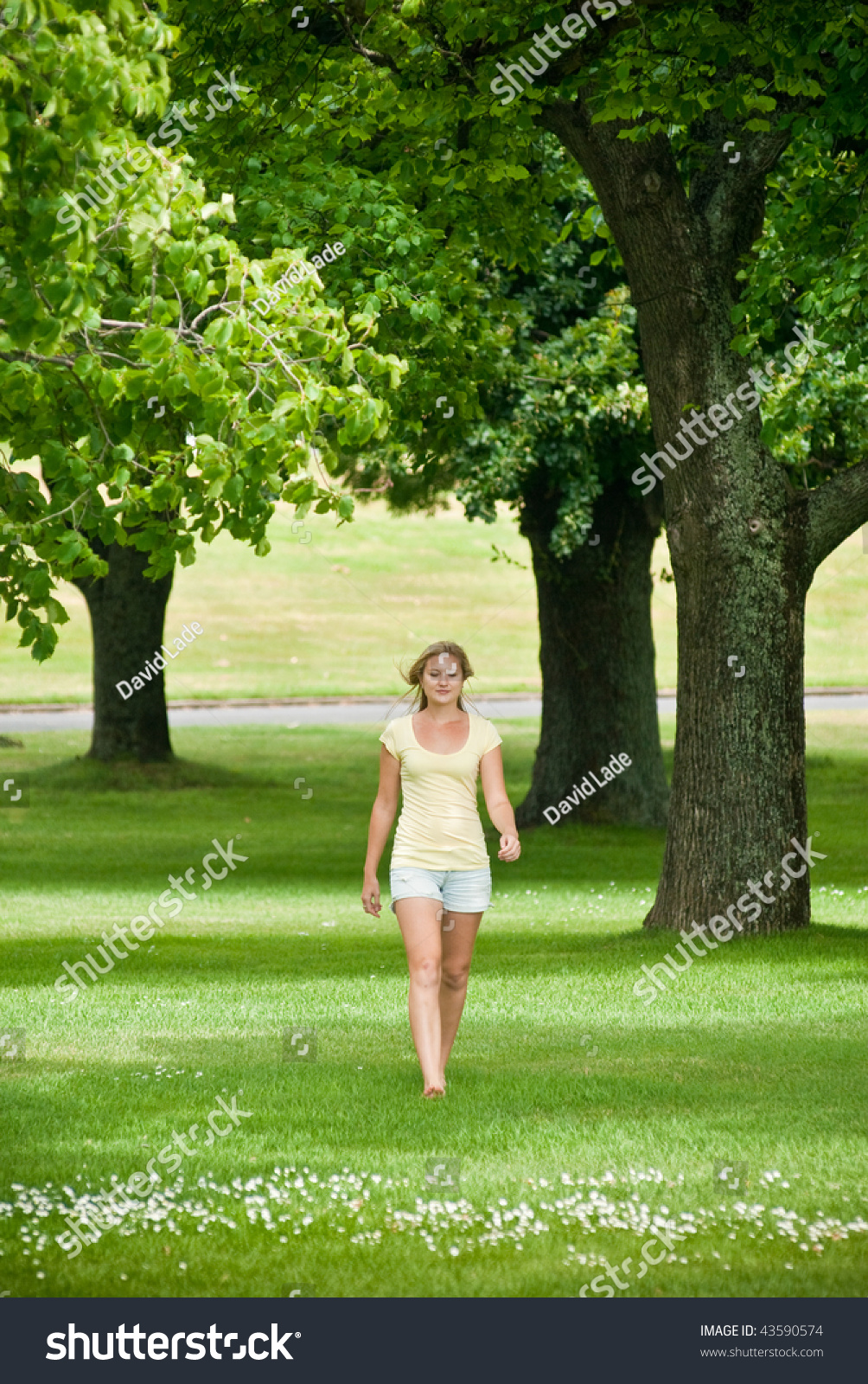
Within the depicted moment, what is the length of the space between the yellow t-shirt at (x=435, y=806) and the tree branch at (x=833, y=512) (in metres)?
5.60

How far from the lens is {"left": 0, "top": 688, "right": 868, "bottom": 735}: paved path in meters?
38.5

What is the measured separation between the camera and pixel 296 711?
4203cm

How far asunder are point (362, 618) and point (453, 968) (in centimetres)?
5643

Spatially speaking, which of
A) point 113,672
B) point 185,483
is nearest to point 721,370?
point 185,483

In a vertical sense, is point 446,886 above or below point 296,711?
above

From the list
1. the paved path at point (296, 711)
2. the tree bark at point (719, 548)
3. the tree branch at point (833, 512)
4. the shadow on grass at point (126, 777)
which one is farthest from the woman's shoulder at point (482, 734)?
the paved path at point (296, 711)

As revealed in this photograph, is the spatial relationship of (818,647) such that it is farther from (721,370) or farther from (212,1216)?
(212,1216)

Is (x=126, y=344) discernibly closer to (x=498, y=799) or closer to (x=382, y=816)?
(x=382, y=816)

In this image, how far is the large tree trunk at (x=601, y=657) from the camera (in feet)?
69.2

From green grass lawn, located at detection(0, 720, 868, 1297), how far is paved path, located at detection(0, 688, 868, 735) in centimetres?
2198

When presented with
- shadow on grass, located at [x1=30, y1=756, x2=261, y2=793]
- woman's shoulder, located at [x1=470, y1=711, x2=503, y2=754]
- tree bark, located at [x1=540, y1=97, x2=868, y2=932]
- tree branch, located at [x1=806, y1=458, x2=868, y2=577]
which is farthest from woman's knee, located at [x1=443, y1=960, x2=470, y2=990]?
shadow on grass, located at [x1=30, y1=756, x2=261, y2=793]

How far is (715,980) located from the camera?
11.4 m

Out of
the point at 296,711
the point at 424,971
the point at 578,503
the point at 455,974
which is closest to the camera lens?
the point at 424,971

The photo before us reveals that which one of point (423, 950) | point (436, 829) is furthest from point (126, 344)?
point (423, 950)
